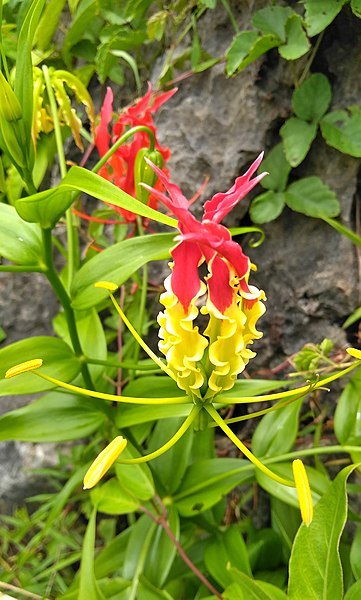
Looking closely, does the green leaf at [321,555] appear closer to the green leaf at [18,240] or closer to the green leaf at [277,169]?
the green leaf at [18,240]

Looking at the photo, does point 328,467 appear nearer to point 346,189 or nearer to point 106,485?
point 106,485

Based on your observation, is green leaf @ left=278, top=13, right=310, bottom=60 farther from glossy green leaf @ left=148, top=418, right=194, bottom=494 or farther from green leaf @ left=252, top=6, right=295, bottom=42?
glossy green leaf @ left=148, top=418, right=194, bottom=494

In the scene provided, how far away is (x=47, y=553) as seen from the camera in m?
1.38

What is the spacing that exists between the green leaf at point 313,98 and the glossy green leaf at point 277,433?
52 centimetres

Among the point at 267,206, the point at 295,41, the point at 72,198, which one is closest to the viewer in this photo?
the point at 72,198

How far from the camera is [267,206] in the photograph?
112 cm

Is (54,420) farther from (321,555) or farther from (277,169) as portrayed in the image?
(277,169)

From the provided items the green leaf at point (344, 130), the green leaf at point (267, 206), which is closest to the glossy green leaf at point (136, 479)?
the green leaf at point (267, 206)

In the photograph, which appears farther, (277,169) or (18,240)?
(277,169)

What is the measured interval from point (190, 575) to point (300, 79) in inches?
36.5

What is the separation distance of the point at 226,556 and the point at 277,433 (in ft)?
0.71

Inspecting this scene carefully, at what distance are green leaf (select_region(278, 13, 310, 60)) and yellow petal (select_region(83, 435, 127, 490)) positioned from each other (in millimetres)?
732

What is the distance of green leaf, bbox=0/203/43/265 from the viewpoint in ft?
2.58

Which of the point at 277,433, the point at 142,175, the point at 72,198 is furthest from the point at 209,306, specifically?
the point at 277,433
